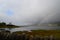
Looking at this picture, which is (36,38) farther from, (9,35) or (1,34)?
(1,34)

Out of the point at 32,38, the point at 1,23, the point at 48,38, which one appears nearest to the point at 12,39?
the point at 32,38

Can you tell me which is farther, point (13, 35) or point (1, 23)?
point (1, 23)

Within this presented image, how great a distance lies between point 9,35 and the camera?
1681cm

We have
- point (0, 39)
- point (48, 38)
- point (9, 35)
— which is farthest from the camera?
point (0, 39)

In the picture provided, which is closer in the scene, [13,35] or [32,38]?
[32,38]

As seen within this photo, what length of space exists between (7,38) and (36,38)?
4456mm

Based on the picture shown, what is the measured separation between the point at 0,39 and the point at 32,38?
555 centimetres

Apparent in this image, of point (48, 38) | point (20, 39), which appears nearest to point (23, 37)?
point (20, 39)

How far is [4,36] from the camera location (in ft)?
58.4

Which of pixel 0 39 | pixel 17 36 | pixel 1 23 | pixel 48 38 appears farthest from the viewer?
pixel 1 23

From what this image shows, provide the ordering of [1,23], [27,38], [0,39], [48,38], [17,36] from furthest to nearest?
[1,23]
[0,39]
[17,36]
[27,38]
[48,38]

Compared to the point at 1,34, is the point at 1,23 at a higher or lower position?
higher

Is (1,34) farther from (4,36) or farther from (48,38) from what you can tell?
(48,38)

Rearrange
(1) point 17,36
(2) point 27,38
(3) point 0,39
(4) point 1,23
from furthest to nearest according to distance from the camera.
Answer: (4) point 1,23
(3) point 0,39
(1) point 17,36
(2) point 27,38
